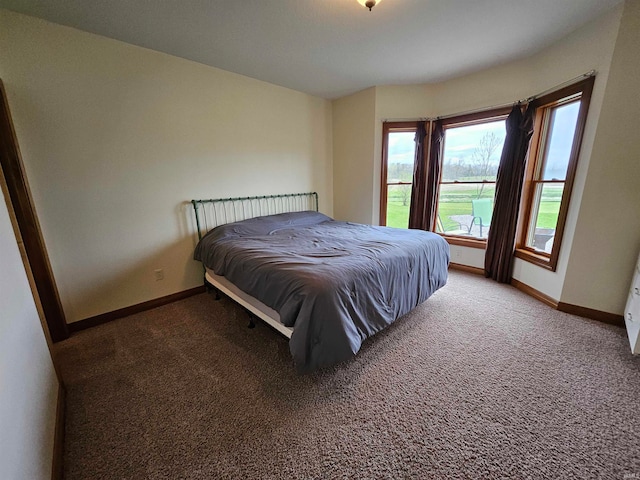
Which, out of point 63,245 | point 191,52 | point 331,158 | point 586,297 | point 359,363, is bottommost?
point 359,363

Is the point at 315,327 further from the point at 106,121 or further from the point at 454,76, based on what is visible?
the point at 454,76

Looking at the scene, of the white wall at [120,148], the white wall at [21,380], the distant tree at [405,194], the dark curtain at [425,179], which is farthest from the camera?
the distant tree at [405,194]

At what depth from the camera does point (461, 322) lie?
7.62 feet

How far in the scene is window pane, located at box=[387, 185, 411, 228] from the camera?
12.8 feet

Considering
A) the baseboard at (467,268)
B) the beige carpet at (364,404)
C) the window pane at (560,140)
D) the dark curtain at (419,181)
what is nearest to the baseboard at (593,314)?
the beige carpet at (364,404)

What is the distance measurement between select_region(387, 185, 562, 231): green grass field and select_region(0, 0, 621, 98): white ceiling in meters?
1.45

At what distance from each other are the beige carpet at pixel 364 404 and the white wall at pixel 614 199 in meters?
0.40

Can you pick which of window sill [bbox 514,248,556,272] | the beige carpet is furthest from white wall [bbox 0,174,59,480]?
window sill [bbox 514,248,556,272]

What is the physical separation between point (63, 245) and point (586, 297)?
469cm

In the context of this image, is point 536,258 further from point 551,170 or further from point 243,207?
point 243,207

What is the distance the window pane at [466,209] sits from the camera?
340cm

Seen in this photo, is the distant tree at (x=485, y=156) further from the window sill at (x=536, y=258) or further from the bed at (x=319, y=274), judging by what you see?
the bed at (x=319, y=274)

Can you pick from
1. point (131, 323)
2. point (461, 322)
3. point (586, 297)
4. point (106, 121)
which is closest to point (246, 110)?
point (106, 121)

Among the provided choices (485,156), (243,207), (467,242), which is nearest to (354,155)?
(485,156)
